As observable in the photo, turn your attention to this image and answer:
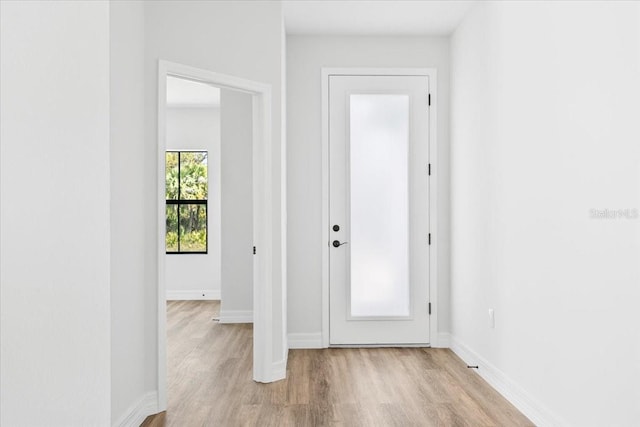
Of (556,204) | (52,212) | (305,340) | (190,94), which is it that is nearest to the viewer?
(52,212)

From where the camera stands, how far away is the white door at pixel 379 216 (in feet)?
14.0

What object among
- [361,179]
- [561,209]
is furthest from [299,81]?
[561,209]

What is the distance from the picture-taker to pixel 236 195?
550 centimetres

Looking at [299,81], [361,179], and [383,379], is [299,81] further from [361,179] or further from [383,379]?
[383,379]

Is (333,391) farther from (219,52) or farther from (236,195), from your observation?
(236,195)

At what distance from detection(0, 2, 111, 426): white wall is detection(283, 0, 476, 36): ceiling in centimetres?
349

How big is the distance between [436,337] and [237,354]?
1.79 m

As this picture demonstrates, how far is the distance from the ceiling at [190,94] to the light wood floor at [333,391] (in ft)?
10.3

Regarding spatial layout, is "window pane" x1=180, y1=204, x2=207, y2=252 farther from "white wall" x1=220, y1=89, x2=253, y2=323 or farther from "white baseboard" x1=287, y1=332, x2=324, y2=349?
"white baseboard" x1=287, y1=332, x2=324, y2=349

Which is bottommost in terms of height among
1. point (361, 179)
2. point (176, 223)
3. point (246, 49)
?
point (176, 223)

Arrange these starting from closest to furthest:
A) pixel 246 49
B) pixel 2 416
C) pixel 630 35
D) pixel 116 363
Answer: pixel 2 416, pixel 630 35, pixel 116 363, pixel 246 49

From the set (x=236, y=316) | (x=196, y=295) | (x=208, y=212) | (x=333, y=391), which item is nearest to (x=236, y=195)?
(x=236, y=316)

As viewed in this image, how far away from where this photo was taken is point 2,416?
367 millimetres

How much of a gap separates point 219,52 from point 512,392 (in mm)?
2891
